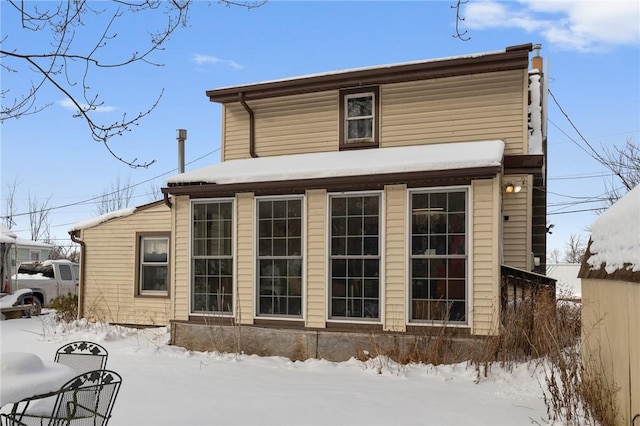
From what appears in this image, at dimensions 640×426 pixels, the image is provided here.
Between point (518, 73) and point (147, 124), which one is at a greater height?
point (518, 73)

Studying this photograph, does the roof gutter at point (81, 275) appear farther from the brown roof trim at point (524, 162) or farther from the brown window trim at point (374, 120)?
the brown roof trim at point (524, 162)

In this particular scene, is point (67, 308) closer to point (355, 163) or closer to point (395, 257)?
point (355, 163)

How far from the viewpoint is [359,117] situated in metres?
11.1

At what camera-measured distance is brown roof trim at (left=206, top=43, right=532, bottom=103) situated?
9961 millimetres

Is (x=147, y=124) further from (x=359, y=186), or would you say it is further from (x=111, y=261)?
(x=111, y=261)

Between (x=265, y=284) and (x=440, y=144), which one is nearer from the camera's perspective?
(x=265, y=284)

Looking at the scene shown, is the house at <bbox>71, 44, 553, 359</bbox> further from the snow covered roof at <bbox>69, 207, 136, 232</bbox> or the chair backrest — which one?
the chair backrest

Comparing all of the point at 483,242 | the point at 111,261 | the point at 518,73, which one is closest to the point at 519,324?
the point at 483,242

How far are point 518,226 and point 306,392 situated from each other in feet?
19.2

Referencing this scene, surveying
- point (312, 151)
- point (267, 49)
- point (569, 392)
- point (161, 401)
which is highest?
point (267, 49)

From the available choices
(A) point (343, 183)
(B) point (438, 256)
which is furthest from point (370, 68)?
(B) point (438, 256)

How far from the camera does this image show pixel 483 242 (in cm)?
814

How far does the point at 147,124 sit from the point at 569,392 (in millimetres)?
4958

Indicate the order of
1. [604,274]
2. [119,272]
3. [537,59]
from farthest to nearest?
[119,272], [537,59], [604,274]
